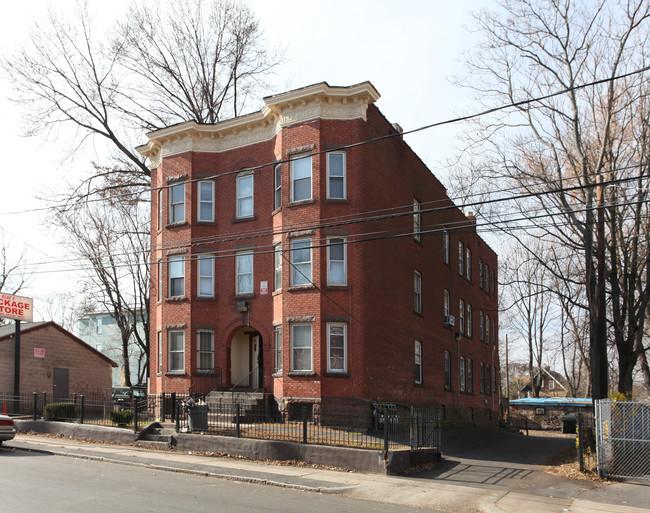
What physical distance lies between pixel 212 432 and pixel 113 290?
80.9 feet

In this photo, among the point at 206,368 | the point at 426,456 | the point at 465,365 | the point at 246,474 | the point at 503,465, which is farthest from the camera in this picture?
the point at 465,365

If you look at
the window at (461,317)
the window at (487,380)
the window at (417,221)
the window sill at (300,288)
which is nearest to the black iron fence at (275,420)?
the window sill at (300,288)

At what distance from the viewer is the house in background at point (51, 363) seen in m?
31.3

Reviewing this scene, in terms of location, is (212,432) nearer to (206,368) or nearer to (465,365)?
(206,368)

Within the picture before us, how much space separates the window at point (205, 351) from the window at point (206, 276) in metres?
1.59

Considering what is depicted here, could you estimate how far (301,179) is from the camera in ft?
77.7

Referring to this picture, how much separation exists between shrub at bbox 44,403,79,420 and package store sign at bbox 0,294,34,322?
7.02m

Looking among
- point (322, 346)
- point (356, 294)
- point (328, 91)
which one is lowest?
point (322, 346)

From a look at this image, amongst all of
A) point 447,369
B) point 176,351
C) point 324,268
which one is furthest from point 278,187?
point 447,369

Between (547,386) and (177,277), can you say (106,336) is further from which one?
(547,386)

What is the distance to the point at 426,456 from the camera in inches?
664

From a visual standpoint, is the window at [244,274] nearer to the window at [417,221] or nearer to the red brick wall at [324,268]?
the red brick wall at [324,268]

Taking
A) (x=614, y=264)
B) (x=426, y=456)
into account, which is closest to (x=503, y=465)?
(x=426, y=456)

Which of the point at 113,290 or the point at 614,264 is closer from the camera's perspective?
the point at 614,264
